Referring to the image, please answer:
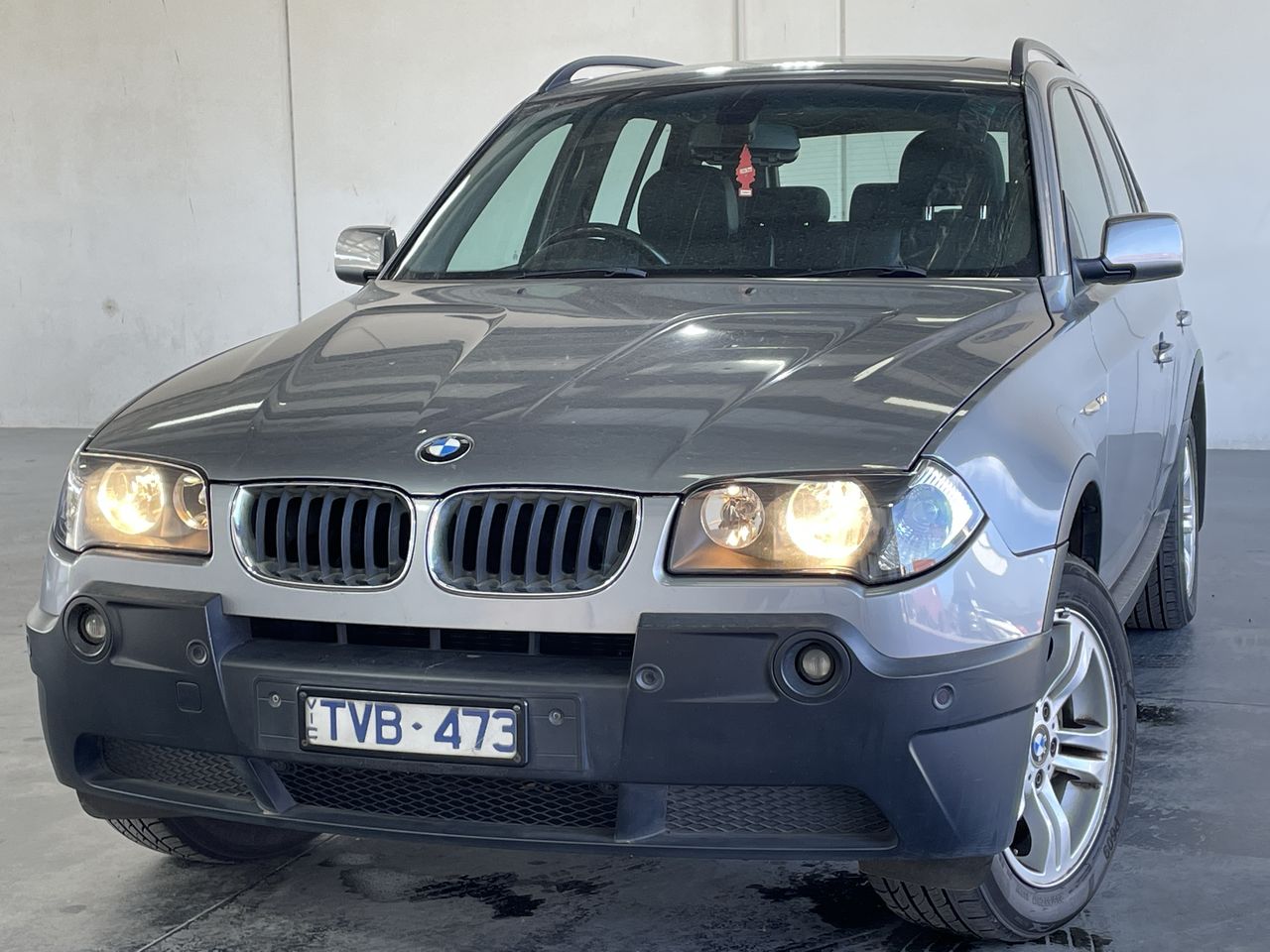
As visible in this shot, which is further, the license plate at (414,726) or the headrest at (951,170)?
the headrest at (951,170)

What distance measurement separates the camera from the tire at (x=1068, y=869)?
248cm

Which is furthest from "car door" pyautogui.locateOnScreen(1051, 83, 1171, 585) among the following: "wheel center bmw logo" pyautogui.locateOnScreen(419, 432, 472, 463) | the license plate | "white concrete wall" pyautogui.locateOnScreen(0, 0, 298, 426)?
"white concrete wall" pyautogui.locateOnScreen(0, 0, 298, 426)

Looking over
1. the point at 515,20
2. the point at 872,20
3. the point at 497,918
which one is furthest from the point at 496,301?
the point at 515,20

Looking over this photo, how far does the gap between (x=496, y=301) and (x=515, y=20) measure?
23.5 ft

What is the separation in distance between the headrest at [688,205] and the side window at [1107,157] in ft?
3.74

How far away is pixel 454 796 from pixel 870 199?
1.62 meters

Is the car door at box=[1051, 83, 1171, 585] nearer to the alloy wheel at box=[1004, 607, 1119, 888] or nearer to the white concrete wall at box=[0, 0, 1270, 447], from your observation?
the alloy wheel at box=[1004, 607, 1119, 888]

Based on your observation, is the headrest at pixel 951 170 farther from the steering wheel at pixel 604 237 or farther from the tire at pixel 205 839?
the tire at pixel 205 839

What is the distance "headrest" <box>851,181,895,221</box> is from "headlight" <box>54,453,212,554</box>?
1524mm

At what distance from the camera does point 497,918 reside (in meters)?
2.77

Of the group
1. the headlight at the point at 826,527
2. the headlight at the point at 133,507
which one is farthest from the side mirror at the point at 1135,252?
the headlight at the point at 133,507

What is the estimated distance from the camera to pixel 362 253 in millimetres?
3740

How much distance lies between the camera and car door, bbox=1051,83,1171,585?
3133 millimetres

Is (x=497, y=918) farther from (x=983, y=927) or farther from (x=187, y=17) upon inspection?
(x=187, y=17)
